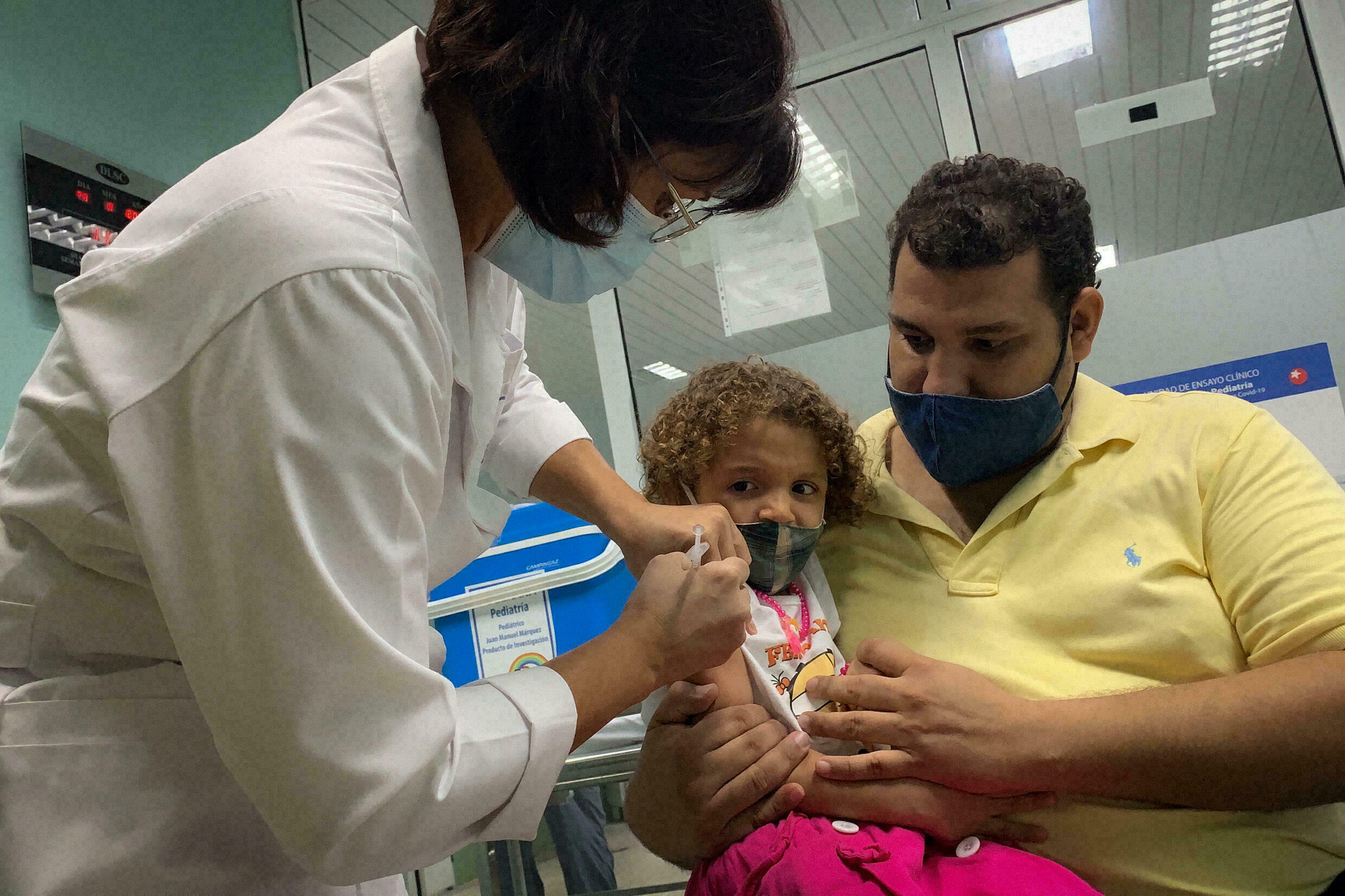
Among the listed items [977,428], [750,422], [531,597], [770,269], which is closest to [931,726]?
[977,428]

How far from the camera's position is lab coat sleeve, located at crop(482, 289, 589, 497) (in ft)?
4.72

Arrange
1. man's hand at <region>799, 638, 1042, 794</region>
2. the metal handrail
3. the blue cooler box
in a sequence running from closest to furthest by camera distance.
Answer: man's hand at <region>799, 638, 1042, 794</region> → the metal handrail → the blue cooler box

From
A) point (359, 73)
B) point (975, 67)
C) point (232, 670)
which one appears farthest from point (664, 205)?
point (975, 67)

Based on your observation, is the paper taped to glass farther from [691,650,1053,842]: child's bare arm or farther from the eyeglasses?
[691,650,1053,842]: child's bare arm

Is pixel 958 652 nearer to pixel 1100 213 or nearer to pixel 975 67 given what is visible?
pixel 1100 213

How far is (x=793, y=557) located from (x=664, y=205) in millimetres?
726

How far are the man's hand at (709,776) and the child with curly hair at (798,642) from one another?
0.12ft

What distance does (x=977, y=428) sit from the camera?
1474 millimetres

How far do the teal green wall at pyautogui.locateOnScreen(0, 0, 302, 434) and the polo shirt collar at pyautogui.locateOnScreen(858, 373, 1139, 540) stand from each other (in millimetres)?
2131

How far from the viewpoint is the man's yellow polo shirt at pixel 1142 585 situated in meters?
1.19

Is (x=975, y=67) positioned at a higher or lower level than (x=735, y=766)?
higher

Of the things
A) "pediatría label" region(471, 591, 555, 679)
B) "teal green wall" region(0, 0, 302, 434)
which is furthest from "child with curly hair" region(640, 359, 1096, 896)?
"teal green wall" region(0, 0, 302, 434)

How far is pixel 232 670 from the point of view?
70 cm

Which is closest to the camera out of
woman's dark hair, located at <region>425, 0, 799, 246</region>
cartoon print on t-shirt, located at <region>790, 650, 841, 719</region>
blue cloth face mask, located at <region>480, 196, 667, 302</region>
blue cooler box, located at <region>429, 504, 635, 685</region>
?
woman's dark hair, located at <region>425, 0, 799, 246</region>
